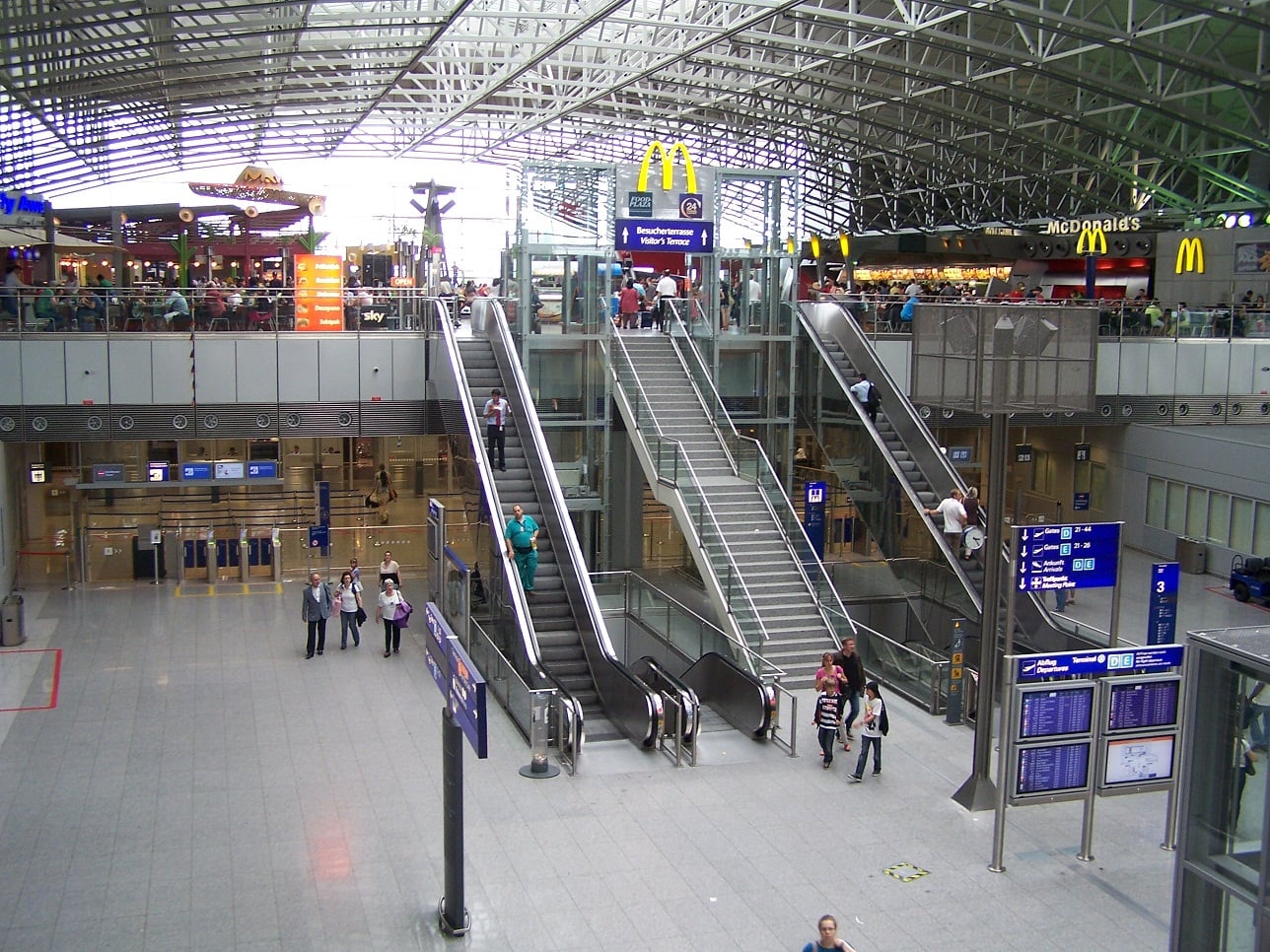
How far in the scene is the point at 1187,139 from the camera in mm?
39469

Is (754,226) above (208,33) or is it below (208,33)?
below

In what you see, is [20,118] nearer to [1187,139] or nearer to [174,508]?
[174,508]

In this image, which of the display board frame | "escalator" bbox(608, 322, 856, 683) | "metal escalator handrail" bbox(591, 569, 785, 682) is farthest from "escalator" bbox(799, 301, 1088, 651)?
the display board frame

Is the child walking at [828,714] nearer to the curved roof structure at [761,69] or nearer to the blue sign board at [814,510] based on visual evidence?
the blue sign board at [814,510]

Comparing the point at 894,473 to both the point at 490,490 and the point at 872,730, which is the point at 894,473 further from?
the point at 872,730

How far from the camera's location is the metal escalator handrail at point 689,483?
1800 cm

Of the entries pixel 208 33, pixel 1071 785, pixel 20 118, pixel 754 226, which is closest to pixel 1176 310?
pixel 754 226

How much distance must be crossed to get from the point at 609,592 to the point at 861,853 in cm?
928

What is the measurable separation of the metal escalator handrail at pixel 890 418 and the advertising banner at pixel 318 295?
892cm

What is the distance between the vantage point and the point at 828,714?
13820mm

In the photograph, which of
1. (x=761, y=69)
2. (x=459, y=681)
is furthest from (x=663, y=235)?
(x=761, y=69)

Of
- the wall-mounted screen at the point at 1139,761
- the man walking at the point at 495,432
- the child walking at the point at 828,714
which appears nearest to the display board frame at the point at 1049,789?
the wall-mounted screen at the point at 1139,761

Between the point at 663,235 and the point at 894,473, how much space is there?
5948 mm

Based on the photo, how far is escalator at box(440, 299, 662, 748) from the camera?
15406 mm
